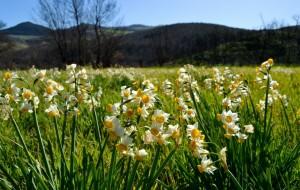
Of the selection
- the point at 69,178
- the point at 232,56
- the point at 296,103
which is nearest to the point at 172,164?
the point at 69,178

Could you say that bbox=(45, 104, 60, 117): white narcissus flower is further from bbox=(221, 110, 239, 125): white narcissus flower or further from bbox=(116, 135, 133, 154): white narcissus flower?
bbox=(221, 110, 239, 125): white narcissus flower

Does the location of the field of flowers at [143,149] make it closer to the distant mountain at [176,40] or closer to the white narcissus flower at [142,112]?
the white narcissus flower at [142,112]

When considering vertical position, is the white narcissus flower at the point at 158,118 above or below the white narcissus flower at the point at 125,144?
above

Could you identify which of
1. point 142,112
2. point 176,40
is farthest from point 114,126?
point 176,40

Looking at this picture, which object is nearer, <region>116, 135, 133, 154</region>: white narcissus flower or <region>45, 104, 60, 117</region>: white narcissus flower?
<region>116, 135, 133, 154</region>: white narcissus flower

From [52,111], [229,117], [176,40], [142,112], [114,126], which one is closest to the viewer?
[114,126]

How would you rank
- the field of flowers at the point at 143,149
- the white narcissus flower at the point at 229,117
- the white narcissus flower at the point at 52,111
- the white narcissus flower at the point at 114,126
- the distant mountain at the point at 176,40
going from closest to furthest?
1. the white narcissus flower at the point at 114,126
2. the field of flowers at the point at 143,149
3. the white narcissus flower at the point at 229,117
4. the white narcissus flower at the point at 52,111
5. the distant mountain at the point at 176,40

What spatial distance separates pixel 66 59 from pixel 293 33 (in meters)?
52.8

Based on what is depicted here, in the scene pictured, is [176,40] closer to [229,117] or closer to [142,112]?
[229,117]

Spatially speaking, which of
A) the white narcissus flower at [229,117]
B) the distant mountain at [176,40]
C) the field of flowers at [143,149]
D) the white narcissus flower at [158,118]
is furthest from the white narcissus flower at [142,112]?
the distant mountain at [176,40]

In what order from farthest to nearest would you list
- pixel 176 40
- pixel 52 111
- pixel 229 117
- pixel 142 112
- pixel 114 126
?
pixel 176 40 < pixel 52 111 < pixel 229 117 < pixel 142 112 < pixel 114 126

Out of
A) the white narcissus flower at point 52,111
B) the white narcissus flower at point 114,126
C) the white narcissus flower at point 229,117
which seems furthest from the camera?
the white narcissus flower at point 52,111

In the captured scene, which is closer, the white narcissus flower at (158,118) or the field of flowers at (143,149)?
the white narcissus flower at (158,118)

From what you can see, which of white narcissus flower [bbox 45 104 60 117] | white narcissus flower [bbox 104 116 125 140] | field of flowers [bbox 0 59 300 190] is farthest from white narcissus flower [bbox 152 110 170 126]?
white narcissus flower [bbox 45 104 60 117]
